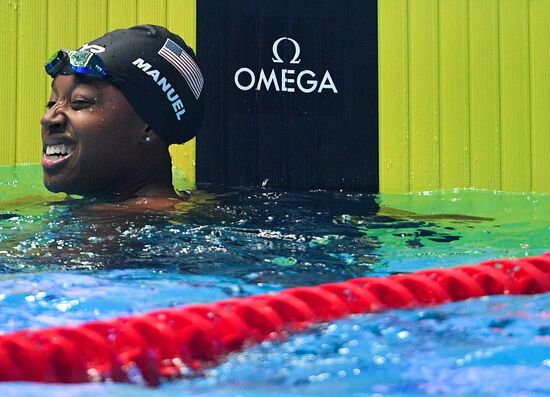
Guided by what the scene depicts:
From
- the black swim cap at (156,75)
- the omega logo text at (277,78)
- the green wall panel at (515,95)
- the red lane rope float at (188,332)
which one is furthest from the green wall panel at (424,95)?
the red lane rope float at (188,332)

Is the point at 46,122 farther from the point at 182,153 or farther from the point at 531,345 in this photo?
the point at 531,345

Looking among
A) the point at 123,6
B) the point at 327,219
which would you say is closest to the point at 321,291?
the point at 327,219

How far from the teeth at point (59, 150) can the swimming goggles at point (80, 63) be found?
34cm

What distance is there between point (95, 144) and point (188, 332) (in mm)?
2190

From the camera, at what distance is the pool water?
181 centimetres

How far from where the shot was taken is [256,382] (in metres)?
1.79

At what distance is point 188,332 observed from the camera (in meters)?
2.00

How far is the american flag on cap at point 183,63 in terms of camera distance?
434 centimetres

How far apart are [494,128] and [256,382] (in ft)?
15.9

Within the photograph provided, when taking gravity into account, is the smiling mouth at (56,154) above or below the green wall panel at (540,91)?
below

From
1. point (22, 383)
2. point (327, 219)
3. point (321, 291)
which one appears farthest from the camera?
point (327, 219)

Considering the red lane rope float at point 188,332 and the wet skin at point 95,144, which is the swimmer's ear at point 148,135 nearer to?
the wet skin at point 95,144

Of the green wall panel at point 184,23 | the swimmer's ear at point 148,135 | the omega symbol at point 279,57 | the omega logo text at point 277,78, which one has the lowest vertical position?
the swimmer's ear at point 148,135

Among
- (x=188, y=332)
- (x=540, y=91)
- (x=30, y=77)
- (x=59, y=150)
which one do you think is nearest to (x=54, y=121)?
(x=59, y=150)
